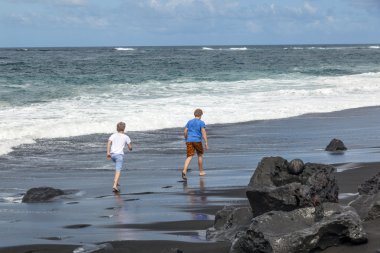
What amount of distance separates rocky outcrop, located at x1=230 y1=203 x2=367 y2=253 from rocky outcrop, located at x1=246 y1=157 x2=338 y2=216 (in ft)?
1.23

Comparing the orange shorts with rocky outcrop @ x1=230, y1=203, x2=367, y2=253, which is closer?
rocky outcrop @ x1=230, y1=203, x2=367, y2=253

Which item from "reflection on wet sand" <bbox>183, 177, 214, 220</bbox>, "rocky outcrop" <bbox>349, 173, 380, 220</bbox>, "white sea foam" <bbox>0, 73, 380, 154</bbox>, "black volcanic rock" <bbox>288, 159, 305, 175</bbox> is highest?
"white sea foam" <bbox>0, 73, 380, 154</bbox>

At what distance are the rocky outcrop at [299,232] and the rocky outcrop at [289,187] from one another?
0.37m

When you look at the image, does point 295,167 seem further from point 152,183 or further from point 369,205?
point 152,183

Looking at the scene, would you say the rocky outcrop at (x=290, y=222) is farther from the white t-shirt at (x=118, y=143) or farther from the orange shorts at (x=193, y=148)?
the orange shorts at (x=193, y=148)

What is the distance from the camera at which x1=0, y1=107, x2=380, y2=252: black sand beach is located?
8570 millimetres

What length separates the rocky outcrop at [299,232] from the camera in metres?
6.83

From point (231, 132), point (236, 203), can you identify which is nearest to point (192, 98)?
point (231, 132)

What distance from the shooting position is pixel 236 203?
10508 millimetres

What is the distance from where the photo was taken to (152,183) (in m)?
12.9

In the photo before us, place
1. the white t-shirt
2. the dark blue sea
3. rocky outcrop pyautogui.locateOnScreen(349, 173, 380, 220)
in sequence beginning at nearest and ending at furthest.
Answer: rocky outcrop pyautogui.locateOnScreen(349, 173, 380, 220), the white t-shirt, the dark blue sea

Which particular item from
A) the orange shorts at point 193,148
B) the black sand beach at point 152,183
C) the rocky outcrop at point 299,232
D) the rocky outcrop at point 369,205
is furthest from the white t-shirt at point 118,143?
the rocky outcrop at point 299,232

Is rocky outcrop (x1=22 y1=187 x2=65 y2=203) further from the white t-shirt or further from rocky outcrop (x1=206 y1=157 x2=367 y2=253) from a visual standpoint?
rocky outcrop (x1=206 y1=157 x2=367 y2=253)

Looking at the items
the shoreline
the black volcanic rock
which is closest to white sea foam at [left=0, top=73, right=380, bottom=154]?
the shoreline
